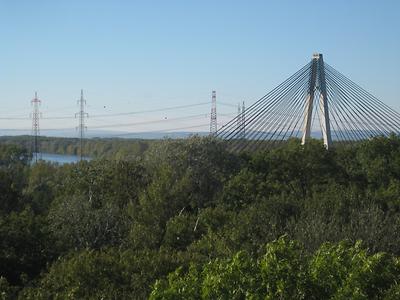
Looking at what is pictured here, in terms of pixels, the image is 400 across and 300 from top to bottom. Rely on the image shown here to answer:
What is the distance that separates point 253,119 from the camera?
1336 inches

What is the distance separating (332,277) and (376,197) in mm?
14669

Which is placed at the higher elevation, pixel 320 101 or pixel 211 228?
pixel 320 101

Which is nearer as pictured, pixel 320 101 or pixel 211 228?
pixel 211 228

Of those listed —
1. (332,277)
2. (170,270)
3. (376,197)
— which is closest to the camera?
(332,277)

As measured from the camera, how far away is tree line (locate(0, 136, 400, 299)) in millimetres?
10758

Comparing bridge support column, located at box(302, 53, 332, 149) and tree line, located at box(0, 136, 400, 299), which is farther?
bridge support column, located at box(302, 53, 332, 149)

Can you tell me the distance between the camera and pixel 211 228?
808 inches

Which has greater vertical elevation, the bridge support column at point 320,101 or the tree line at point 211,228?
the bridge support column at point 320,101

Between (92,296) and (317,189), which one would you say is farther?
(317,189)

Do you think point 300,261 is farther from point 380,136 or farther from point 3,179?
point 380,136

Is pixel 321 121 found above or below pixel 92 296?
above

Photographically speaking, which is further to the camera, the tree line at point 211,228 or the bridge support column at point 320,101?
the bridge support column at point 320,101

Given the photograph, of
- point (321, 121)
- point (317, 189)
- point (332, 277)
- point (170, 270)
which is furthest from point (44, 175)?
point (332, 277)

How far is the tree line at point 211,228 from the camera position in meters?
10.8
